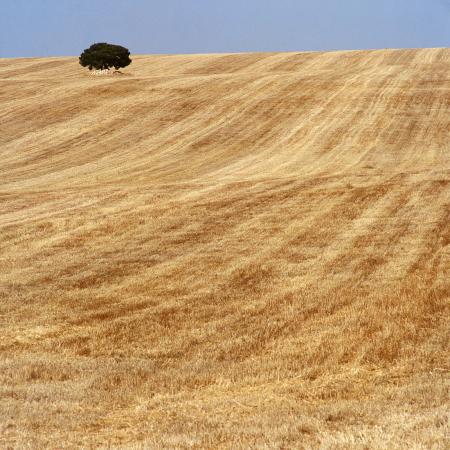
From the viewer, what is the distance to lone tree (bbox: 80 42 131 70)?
2411 inches

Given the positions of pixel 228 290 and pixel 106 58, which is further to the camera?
pixel 106 58

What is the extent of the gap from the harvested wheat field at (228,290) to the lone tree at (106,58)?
83.3 ft

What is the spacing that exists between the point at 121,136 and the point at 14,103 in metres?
12.2

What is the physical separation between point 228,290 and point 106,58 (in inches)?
1988

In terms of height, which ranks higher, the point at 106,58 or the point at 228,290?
the point at 106,58

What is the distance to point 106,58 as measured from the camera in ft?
200

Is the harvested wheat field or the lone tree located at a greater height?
the lone tree

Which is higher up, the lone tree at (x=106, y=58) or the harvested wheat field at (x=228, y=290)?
the lone tree at (x=106, y=58)

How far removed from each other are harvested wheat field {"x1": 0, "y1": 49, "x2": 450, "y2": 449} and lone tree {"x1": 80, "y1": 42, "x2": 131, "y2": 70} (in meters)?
25.4

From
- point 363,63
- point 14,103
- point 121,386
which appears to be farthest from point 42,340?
point 363,63

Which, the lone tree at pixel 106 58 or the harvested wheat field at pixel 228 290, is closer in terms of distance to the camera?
the harvested wheat field at pixel 228 290

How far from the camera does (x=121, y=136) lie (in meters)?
38.0

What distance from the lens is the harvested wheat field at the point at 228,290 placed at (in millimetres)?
8000

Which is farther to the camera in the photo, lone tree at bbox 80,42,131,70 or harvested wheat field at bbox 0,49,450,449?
lone tree at bbox 80,42,131,70
